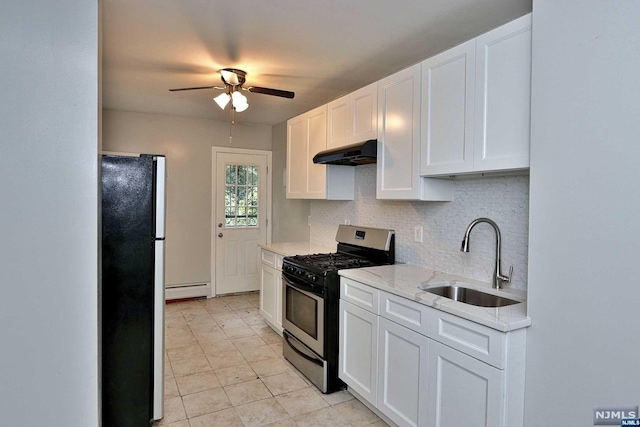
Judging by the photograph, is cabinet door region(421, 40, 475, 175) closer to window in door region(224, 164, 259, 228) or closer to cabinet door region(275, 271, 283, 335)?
cabinet door region(275, 271, 283, 335)

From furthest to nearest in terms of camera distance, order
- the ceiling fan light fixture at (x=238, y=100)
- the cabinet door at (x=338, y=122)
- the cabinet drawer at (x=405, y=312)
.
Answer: the cabinet door at (x=338, y=122) → the ceiling fan light fixture at (x=238, y=100) → the cabinet drawer at (x=405, y=312)

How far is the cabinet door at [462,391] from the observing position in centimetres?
154

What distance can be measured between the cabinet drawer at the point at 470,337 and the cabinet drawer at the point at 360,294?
0.46 meters

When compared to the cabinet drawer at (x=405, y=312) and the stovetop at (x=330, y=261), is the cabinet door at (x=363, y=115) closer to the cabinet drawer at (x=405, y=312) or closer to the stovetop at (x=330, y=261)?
the stovetop at (x=330, y=261)

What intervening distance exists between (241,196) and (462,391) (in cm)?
420

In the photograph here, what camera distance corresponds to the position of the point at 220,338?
363cm

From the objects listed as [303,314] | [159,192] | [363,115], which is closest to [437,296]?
[303,314]

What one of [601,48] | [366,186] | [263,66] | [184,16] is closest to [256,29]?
[184,16]

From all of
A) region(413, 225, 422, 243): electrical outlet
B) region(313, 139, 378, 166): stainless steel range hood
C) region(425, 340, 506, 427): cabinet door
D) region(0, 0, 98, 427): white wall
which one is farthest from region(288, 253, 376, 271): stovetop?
region(0, 0, 98, 427): white wall

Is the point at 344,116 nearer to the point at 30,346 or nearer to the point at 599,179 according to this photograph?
the point at 599,179

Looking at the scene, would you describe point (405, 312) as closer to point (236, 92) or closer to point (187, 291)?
point (236, 92)

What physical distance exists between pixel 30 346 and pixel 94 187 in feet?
2.49

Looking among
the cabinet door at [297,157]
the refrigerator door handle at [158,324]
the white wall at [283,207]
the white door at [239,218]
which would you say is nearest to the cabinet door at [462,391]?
the refrigerator door handle at [158,324]

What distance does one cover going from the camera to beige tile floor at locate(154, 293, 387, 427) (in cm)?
232
